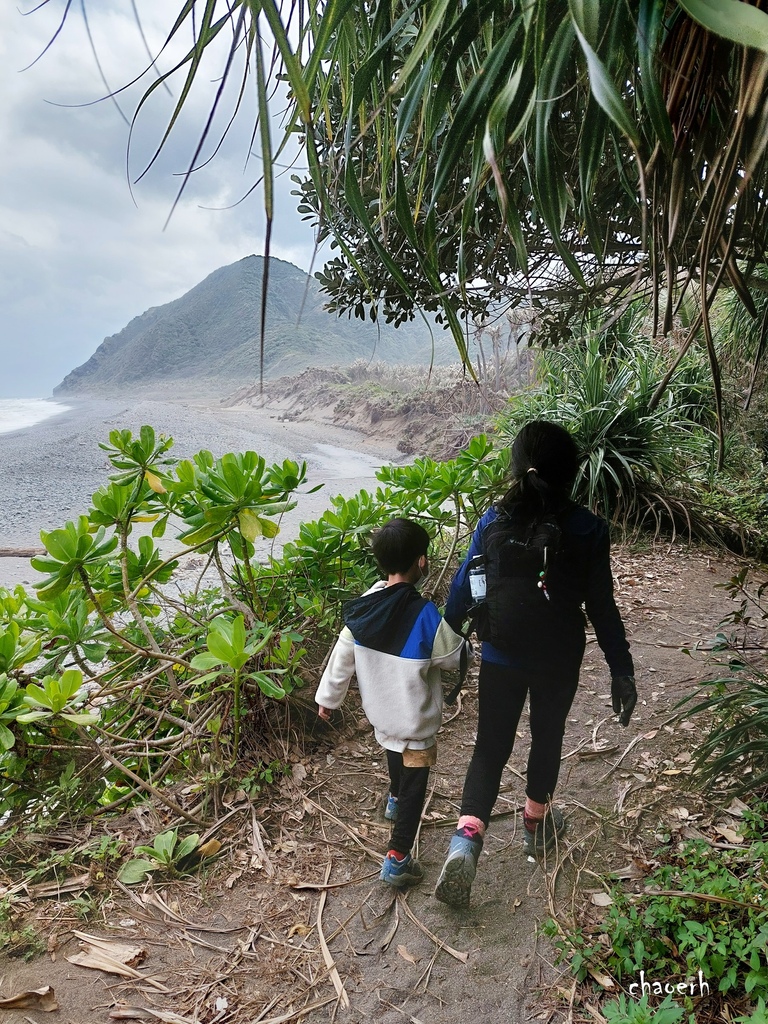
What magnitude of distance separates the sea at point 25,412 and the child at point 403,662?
207 cm

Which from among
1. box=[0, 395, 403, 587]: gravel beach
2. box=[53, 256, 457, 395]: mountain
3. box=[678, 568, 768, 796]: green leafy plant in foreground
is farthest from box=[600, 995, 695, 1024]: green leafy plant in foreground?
box=[53, 256, 457, 395]: mountain

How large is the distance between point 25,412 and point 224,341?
967mm

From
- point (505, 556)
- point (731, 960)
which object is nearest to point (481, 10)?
point (505, 556)

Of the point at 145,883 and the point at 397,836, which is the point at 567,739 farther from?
the point at 145,883

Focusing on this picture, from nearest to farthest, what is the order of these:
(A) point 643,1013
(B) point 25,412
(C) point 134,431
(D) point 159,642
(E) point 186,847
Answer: (A) point 643,1013
(E) point 186,847
(D) point 159,642
(C) point 134,431
(B) point 25,412

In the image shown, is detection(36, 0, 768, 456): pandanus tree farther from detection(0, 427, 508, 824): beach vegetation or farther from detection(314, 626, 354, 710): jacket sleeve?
detection(0, 427, 508, 824): beach vegetation

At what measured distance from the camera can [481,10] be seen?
0.69m

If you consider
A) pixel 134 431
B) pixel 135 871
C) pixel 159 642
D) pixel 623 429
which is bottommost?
pixel 135 871

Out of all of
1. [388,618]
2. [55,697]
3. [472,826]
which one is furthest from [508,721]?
[55,697]

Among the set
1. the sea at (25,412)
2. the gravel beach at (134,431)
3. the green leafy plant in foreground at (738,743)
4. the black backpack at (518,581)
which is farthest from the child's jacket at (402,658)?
the sea at (25,412)

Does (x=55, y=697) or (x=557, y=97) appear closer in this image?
(x=557, y=97)

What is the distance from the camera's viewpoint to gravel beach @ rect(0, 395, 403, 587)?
2.10m

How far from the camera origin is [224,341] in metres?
2.82

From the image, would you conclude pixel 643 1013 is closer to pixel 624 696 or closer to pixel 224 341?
pixel 624 696
